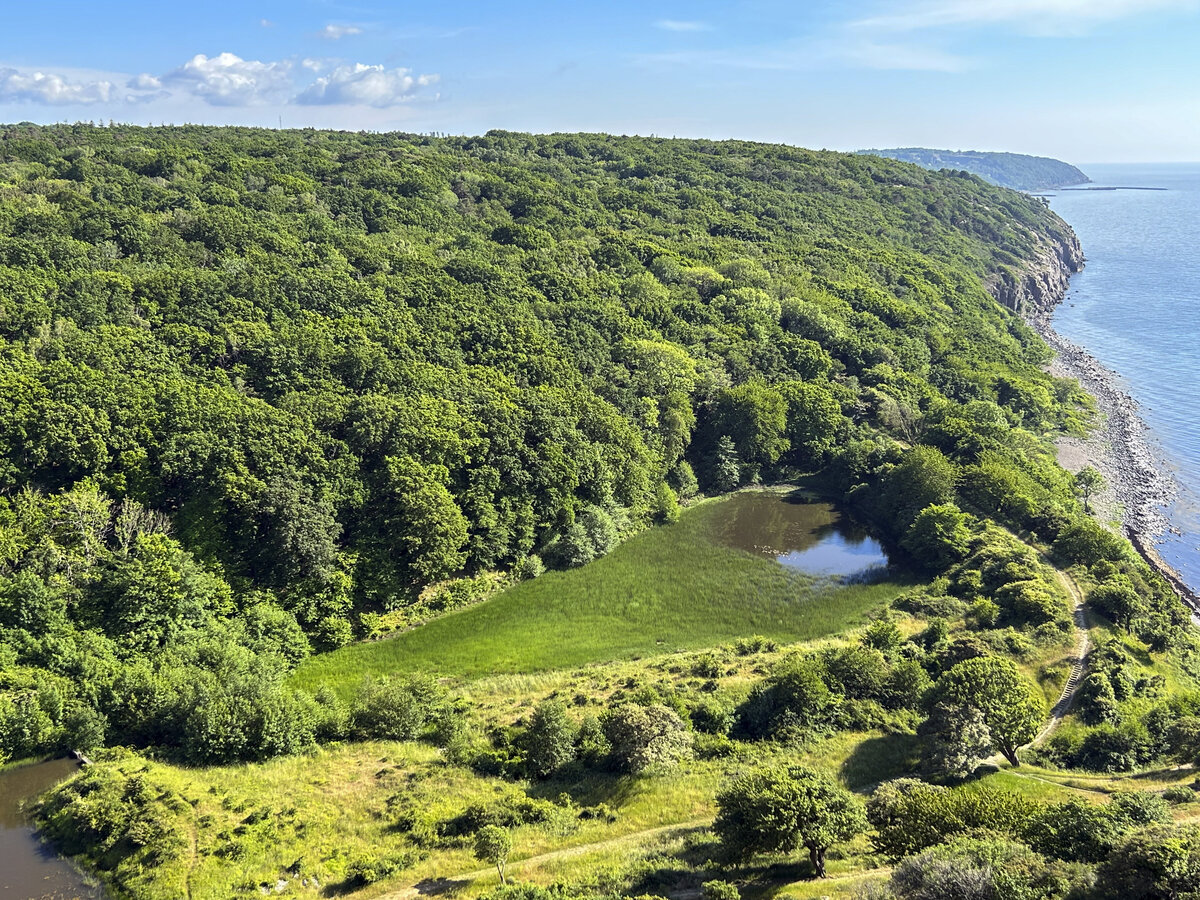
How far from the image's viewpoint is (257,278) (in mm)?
76062

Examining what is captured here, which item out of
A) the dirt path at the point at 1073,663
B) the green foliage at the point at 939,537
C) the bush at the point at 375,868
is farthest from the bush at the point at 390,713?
the green foliage at the point at 939,537

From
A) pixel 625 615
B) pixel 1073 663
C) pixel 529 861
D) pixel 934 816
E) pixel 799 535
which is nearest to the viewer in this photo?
pixel 934 816

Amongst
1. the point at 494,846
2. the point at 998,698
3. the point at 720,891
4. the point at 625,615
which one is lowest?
the point at 625,615

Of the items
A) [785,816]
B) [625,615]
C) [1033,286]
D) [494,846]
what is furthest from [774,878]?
[1033,286]

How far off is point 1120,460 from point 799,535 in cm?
5169

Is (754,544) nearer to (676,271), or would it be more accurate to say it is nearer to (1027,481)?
(1027,481)

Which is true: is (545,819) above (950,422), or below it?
below

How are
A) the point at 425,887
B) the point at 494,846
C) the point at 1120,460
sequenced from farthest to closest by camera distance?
the point at 1120,460 < the point at 494,846 < the point at 425,887

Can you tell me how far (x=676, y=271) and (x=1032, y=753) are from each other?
3227 inches

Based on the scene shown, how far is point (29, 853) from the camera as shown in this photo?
30.9 meters

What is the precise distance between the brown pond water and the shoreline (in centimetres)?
8037

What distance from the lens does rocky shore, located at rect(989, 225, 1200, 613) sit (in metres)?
A: 74.9

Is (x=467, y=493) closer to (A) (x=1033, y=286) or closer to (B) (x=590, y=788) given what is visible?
(B) (x=590, y=788)

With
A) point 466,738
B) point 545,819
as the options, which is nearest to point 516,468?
point 466,738
